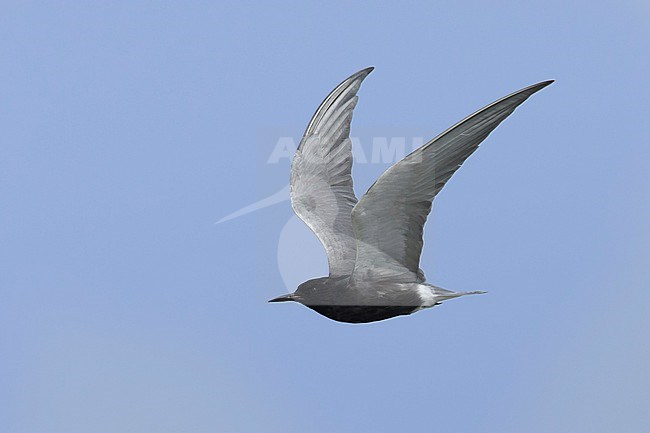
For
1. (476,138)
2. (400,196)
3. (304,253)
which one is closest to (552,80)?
(476,138)

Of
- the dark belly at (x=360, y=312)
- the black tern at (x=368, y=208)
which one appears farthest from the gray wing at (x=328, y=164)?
the dark belly at (x=360, y=312)

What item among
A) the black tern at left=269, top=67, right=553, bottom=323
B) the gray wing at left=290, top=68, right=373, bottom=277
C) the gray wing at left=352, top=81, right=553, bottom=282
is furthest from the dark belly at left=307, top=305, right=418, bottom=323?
the gray wing at left=290, top=68, right=373, bottom=277

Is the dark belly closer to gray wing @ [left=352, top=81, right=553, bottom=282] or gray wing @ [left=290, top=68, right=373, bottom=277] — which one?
gray wing @ [left=352, top=81, right=553, bottom=282]

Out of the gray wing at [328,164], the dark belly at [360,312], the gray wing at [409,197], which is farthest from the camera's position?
the gray wing at [328,164]

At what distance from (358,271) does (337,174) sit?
1.84 metres

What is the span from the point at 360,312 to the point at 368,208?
4.15ft

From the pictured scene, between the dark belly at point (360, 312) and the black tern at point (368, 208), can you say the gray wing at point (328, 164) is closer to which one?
the black tern at point (368, 208)

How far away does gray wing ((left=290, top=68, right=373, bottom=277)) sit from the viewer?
1308 cm

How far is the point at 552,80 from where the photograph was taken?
10.1 meters

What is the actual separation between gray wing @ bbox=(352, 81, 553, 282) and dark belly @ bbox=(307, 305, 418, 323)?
0.31 m

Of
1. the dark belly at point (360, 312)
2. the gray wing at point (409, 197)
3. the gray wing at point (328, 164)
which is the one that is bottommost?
the dark belly at point (360, 312)

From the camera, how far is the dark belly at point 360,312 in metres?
11.8

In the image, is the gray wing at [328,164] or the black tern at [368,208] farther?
the gray wing at [328,164]

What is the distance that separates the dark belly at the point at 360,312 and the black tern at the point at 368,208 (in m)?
0.01
